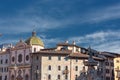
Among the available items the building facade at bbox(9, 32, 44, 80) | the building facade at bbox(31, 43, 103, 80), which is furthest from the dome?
the building facade at bbox(31, 43, 103, 80)

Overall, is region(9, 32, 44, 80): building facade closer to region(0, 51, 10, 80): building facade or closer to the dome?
the dome

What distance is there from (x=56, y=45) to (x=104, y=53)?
17.5 meters

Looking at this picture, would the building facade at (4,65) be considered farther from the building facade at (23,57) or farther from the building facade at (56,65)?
the building facade at (56,65)

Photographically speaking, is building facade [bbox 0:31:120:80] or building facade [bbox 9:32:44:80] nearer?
building facade [bbox 0:31:120:80]

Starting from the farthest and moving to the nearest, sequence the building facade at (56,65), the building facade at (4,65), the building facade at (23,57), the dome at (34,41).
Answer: the building facade at (4,65) → the dome at (34,41) → the building facade at (23,57) → the building facade at (56,65)

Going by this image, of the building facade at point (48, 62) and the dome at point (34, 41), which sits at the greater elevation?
the dome at point (34, 41)

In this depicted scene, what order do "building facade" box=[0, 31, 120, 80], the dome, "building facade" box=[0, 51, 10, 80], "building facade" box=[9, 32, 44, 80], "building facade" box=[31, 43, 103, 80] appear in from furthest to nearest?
"building facade" box=[0, 51, 10, 80], the dome, "building facade" box=[9, 32, 44, 80], "building facade" box=[0, 31, 120, 80], "building facade" box=[31, 43, 103, 80]

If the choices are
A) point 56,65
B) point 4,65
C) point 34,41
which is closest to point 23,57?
point 34,41

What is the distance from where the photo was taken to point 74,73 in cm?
8619

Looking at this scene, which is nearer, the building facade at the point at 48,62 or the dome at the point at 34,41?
the building facade at the point at 48,62

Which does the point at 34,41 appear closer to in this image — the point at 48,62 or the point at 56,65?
the point at 48,62

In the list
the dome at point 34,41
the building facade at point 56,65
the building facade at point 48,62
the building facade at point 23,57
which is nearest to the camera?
the building facade at point 56,65

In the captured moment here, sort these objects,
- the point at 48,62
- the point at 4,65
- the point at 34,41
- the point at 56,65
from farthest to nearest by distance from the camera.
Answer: the point at 4,65 → the point at 34,41 → the point at 56,65 → the point at 48,62

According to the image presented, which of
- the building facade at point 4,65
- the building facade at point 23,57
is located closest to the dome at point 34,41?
the building facade at point 23,57
